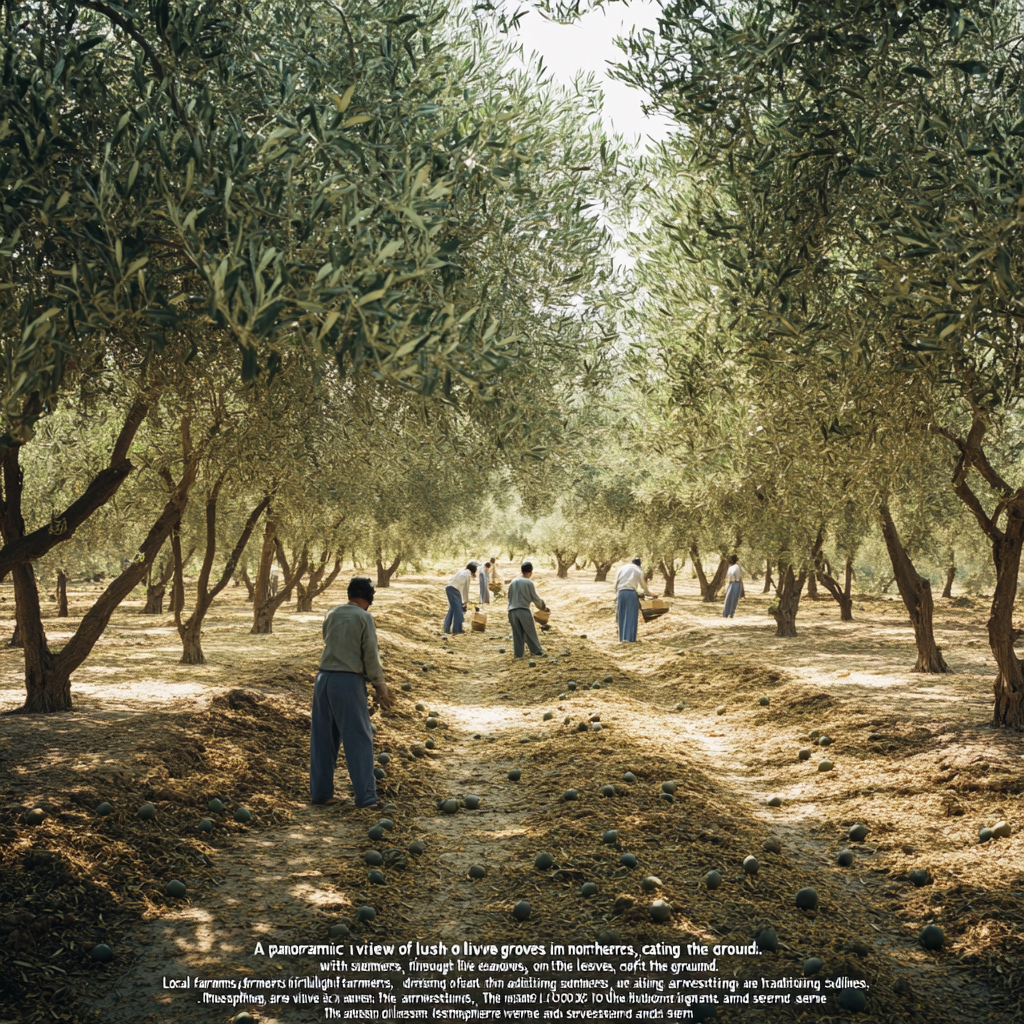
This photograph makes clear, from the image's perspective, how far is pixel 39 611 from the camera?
11.3 m

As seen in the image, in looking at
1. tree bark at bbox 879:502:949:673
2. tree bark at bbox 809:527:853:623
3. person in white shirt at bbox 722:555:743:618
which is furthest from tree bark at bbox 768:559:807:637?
tree bark at bbox 879:502:949:673

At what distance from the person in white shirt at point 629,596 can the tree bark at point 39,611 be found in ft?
41.1

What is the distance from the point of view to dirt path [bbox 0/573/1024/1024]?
517 cm

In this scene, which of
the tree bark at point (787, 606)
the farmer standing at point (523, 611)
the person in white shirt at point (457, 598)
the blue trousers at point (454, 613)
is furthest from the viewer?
the blue trousers at point (454, 613)

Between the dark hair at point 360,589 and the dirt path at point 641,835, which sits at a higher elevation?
the dark hair at point 360,589

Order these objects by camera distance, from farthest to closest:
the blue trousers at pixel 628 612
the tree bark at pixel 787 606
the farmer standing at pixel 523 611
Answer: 1. the tree bark at pixel 787 606
2. the blue trousers at pixel 628 612
3. the farmer standing at pixel 523 611

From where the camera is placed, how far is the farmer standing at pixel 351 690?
7.83 metres

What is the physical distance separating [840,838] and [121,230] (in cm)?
782

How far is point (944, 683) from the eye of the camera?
51.0 ft

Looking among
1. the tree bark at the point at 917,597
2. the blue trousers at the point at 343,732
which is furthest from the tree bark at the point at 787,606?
the blue trousers at the point at 343,732

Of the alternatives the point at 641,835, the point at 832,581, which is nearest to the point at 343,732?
the point at 641,835

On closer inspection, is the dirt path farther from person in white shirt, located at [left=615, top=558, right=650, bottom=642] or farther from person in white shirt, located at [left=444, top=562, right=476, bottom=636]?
person in white shirt, located at [left=444, top=562, right=476, bottom=636]

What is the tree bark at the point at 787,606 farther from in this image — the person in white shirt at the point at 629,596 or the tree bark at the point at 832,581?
the person in white shirt at the point at 629,596

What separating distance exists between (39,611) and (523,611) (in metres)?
10.3
